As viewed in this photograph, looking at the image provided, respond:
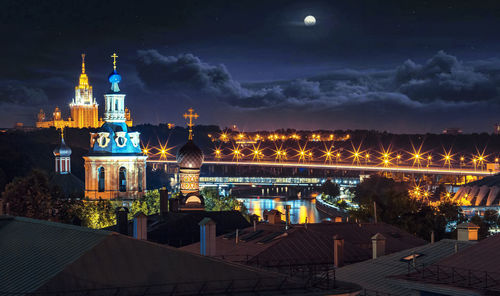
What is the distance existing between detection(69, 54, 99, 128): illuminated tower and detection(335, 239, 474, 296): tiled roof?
160 m

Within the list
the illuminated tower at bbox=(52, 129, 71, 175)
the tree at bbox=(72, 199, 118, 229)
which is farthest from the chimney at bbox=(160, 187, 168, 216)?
the illuminated tower at bbox=(52, 129, 71, 175)

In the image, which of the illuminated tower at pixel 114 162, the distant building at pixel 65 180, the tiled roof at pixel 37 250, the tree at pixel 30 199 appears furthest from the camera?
the distant building at pixel 65 180

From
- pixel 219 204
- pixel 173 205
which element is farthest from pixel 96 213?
pixel 173 205

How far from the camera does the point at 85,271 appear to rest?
16391mm

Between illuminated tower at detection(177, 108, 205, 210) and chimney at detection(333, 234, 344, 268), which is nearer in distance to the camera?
chimney at detection(333, 234, 344, 268)

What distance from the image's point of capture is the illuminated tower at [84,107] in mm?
186500

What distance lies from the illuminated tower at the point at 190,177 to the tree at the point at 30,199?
32.6 ft

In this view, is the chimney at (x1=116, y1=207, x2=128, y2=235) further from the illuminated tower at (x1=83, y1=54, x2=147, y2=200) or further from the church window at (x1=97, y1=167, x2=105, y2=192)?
the church window at (x1=97, y1=167, x2=105, y2=192)

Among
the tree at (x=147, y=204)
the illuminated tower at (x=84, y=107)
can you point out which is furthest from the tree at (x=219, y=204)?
the illuminated tower at (x=84, y=107)

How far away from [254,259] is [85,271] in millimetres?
12115

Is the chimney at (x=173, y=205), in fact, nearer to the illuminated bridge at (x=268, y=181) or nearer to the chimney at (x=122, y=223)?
the chimney at (x=122, y=223)

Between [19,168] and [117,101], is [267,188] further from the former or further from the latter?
[117,101]

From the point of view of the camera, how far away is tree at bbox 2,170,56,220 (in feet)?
184

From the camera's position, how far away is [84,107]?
189875 millimetres
